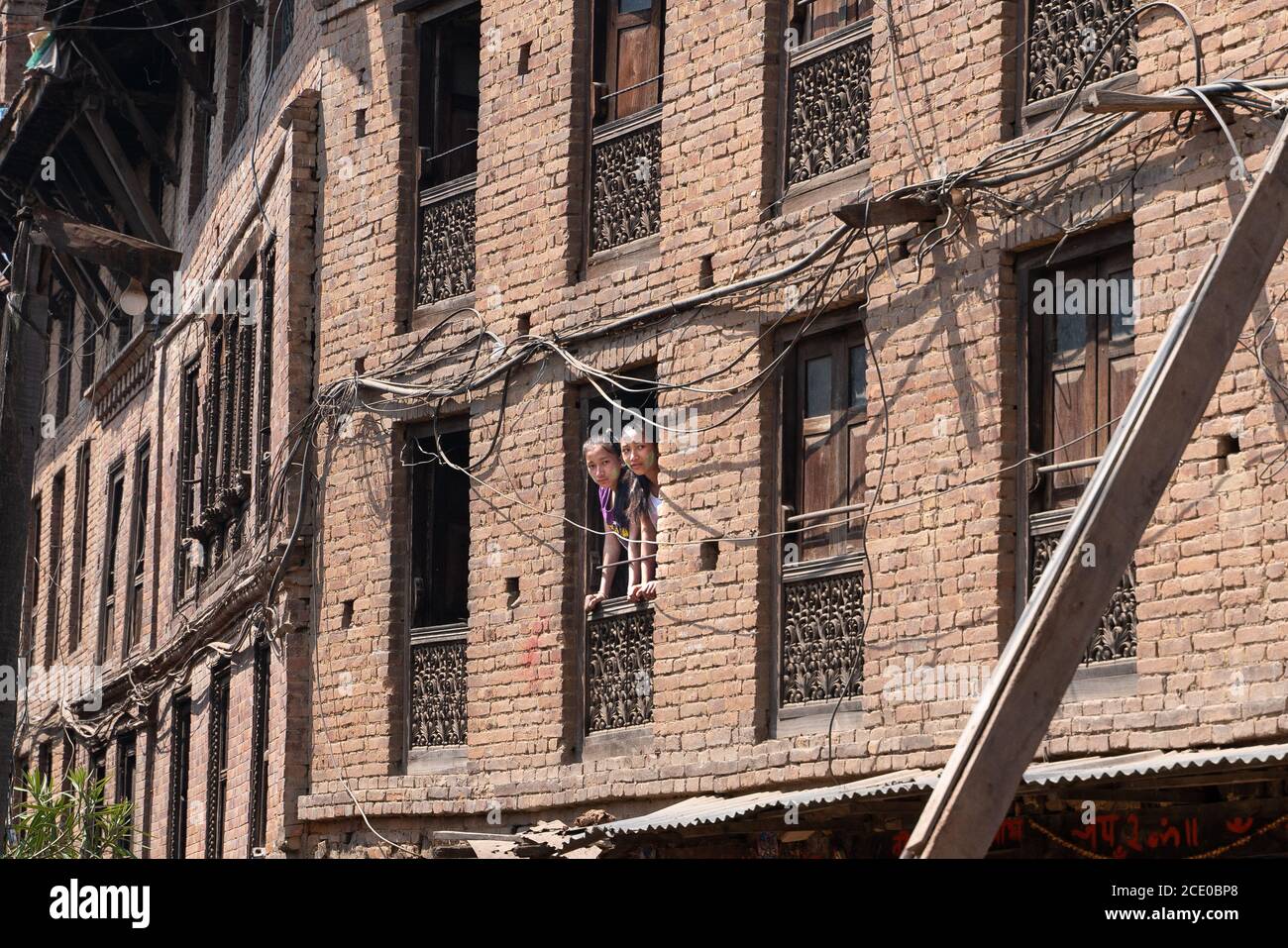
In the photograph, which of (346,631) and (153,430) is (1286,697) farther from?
(153,430)

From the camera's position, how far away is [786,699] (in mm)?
13375

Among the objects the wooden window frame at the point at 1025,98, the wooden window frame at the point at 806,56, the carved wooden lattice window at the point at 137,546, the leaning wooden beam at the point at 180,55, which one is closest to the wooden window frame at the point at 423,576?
the wooden window frame at the point at 806,56

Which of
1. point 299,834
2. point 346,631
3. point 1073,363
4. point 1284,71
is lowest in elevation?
point 299,834

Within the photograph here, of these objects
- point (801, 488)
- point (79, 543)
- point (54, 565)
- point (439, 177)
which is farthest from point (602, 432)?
point (54, 565)

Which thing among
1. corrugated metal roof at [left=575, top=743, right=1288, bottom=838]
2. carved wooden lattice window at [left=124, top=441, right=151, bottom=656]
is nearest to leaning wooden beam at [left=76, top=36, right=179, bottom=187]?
carved wooden lattice window at [left=124, top=441, right=151, bottom=656]

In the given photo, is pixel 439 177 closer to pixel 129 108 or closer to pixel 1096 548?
pixel 129 108

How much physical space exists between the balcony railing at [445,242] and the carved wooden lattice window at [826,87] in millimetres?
3492

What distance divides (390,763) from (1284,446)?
8.02 meters

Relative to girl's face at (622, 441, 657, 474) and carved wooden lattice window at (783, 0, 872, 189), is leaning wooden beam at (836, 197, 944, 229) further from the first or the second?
girl's face at (622, 441, 657, 474)

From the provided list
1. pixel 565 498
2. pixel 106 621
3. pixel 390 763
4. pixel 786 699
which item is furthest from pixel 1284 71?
pixel 106 621

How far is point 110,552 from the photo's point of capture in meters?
26.3

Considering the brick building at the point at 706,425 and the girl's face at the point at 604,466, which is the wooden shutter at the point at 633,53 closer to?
the brick building at the point at 706,425

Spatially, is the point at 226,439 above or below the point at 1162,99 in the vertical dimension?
below

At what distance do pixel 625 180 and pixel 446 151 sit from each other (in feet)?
7.91
